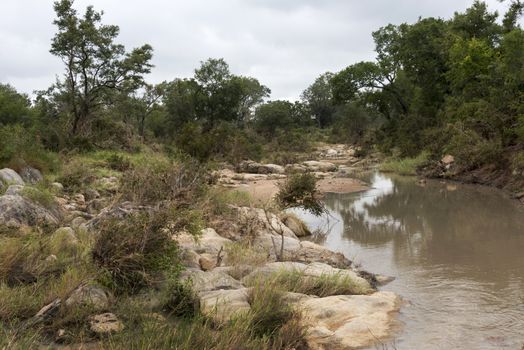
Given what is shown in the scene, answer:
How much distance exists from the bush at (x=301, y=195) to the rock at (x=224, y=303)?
352 inches

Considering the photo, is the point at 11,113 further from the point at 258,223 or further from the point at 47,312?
the point at 47,312

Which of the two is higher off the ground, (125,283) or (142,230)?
(142,230)

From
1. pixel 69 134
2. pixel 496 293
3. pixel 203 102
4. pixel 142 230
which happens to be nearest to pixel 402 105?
pixel 203 102

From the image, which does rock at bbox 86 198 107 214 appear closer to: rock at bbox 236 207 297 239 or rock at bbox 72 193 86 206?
rock at bbox 72 193 86 206

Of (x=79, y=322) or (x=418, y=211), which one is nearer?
(x=79, y=322)

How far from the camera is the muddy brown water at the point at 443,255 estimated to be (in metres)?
6.33

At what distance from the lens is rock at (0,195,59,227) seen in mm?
8453

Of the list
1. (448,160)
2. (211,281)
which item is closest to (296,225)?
(211,281)

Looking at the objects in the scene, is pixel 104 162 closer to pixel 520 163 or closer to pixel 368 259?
pixel 368 259

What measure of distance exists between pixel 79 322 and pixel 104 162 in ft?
57.6

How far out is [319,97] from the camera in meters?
82.0

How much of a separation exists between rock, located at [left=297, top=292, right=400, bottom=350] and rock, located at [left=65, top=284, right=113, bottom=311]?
2.17m

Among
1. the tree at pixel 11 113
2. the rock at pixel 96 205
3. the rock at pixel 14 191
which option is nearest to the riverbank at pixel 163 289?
the rock at pixel 14 191

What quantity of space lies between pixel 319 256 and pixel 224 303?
180 inches
